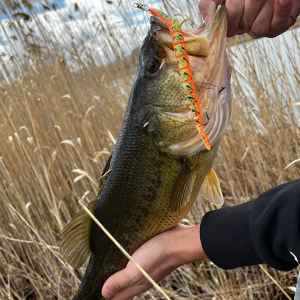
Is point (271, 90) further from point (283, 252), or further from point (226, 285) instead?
point (283, 252)

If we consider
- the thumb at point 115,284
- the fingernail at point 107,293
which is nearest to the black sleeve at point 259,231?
the thumb at point 115,284

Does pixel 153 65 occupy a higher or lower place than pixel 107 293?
higher

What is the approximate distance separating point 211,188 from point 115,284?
59 centimetres

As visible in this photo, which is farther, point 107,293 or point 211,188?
point 107,293

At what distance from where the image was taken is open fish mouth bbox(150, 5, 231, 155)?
1000 mm

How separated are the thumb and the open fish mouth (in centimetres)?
64

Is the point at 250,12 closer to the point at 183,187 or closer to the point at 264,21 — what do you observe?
the point at 264,21

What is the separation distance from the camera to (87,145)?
10.5 feet

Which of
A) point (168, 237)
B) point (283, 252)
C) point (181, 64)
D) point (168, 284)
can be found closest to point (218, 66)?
point (181, 64)

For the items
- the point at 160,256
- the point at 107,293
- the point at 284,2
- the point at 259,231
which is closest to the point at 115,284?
the point at 107,293

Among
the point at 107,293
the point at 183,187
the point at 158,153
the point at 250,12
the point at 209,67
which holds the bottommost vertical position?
the point at 107,293

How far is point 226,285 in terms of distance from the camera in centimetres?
214

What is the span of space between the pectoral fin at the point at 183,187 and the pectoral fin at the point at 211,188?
4.6 inches

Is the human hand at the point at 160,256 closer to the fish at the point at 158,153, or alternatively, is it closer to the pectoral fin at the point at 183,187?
the fish at the point at 158,153
